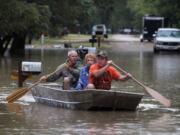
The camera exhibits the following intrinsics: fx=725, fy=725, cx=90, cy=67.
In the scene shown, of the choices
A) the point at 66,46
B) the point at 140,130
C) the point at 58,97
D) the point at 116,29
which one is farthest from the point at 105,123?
the point at 116,29

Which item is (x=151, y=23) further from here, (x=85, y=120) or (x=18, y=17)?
(x=85, y=120)

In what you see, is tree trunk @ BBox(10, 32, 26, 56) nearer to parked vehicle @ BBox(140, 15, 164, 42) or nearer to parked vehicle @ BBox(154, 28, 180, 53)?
parked vehicle @ BBox(154, 28, 180, 53)

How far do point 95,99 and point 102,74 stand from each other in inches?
22.3

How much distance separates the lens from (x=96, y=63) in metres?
15.8

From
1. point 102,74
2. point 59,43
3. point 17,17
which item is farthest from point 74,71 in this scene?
point 59,43

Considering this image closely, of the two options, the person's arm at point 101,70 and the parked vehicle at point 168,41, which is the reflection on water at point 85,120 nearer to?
the person's arm at point 101,70

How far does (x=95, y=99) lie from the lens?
15.5m

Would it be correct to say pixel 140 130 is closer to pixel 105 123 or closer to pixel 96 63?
pixel 105 123

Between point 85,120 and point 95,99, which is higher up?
point 95,99

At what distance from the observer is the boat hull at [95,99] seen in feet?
50.4

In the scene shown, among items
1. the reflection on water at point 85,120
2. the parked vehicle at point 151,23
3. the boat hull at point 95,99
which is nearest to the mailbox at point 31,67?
the reflection on water at point 85,120

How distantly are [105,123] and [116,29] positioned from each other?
155414 millimetres

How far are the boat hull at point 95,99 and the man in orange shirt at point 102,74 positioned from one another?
0.31 m

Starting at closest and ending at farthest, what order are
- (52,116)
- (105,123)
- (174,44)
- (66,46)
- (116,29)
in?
(105,123) < (52,116) < (174,44) < (66,46) < (116,29)
